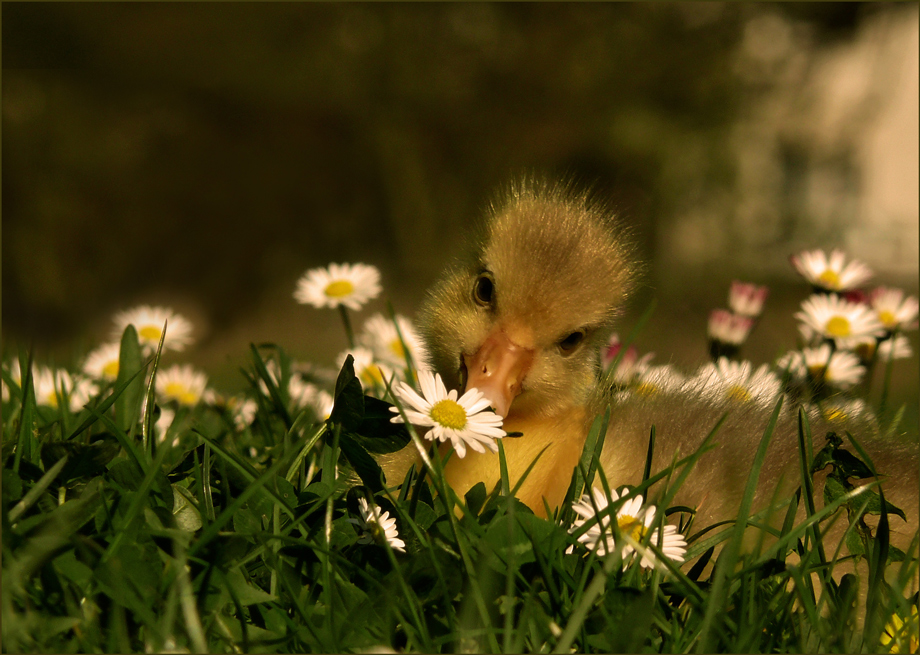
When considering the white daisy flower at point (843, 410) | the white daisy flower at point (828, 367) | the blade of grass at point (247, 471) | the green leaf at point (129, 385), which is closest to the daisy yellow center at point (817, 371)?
the white daisy flower at point (828, 367)

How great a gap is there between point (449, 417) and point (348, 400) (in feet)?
0.41

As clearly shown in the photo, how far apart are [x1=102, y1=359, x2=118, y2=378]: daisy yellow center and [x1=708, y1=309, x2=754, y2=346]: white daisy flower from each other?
4.56 ft

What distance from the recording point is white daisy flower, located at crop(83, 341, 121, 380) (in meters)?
1.82

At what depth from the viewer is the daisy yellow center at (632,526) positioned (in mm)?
904

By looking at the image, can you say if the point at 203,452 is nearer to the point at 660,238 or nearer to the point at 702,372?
the point at 702,372

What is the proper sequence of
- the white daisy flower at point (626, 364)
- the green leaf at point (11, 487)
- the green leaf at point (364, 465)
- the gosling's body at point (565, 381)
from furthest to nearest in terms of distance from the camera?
the white daisy flower at point (626, 364)
the gosling's body at point (565, 381)
the green leaf at point (364, 465)
the green leaf at point (11, 487)

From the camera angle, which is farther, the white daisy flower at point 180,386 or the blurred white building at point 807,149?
the blurred white building at point 807,149

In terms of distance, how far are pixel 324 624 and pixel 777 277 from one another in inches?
150

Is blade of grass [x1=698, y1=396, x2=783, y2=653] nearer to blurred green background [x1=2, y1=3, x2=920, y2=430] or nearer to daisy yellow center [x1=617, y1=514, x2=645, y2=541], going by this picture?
daisy yellow center [x1=617, y1=514, x2=645, y2=541]

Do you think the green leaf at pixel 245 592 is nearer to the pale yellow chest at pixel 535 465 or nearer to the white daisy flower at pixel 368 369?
the pale yellow chest at pixel 535 465

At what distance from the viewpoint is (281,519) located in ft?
3.17

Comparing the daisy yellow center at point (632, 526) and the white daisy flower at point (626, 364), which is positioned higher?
the white daisy flower at point (626, 364)

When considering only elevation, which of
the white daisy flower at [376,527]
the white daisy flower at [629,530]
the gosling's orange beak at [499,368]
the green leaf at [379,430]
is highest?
the gosling's orange beak at [499,368]

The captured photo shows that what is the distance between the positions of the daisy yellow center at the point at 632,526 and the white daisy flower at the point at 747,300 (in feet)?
3.58
